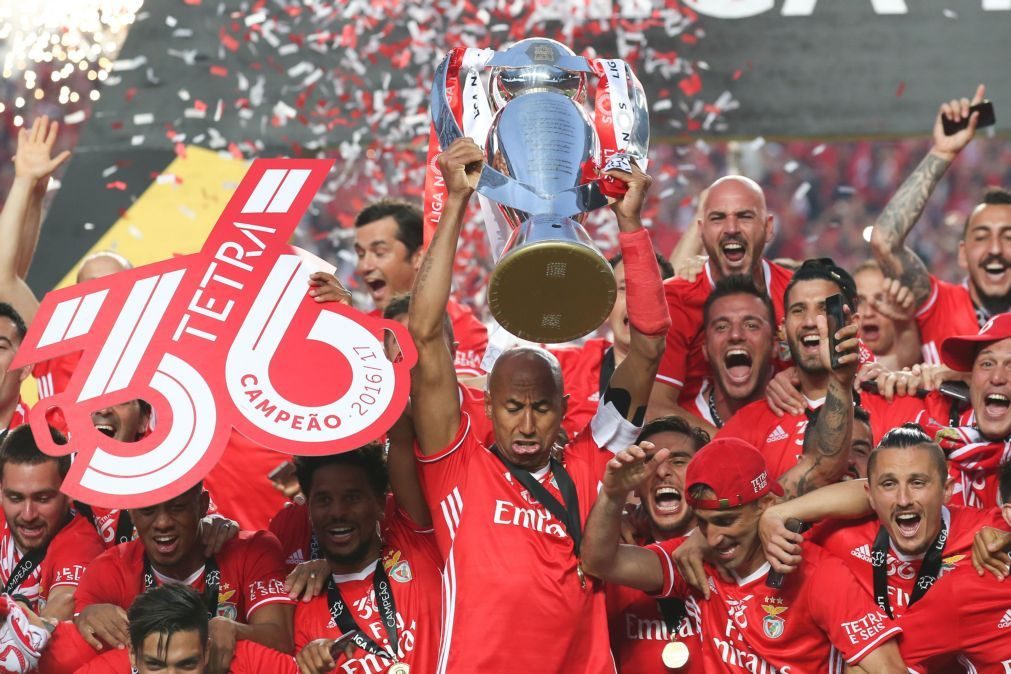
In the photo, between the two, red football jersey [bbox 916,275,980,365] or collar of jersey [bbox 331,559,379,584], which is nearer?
collar of jersey [bbox 331,559,379,584]

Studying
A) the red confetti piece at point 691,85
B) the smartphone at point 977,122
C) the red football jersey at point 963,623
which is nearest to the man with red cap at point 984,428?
the red football jersey at point 963,623

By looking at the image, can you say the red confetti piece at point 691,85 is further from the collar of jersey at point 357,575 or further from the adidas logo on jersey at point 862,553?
the collar of jersey at point 357,575

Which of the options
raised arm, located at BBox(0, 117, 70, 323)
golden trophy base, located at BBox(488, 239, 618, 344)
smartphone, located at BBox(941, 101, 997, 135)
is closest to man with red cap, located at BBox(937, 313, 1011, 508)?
smartphone, located at BBox(941, 101, 997, 135)

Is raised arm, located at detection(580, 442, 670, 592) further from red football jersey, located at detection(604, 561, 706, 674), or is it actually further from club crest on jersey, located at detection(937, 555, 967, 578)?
club crest on jersey, located at detection(937, 555, 967, 578)

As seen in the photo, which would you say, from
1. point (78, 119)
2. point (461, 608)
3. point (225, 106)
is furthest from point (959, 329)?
point (78, 119)

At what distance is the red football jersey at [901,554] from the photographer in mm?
4262

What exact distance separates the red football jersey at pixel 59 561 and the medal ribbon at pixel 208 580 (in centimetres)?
29

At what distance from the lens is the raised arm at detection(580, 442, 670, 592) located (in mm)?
3824

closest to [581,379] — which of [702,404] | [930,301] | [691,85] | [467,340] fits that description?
[702,404]

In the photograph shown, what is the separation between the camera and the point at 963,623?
4184 millimetres

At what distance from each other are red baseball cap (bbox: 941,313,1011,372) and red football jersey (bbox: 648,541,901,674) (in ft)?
3.20

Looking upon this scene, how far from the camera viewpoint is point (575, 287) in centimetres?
383

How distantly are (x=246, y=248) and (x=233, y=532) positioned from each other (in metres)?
0.94

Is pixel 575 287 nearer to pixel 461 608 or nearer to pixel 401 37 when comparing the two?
pixel 461 608
